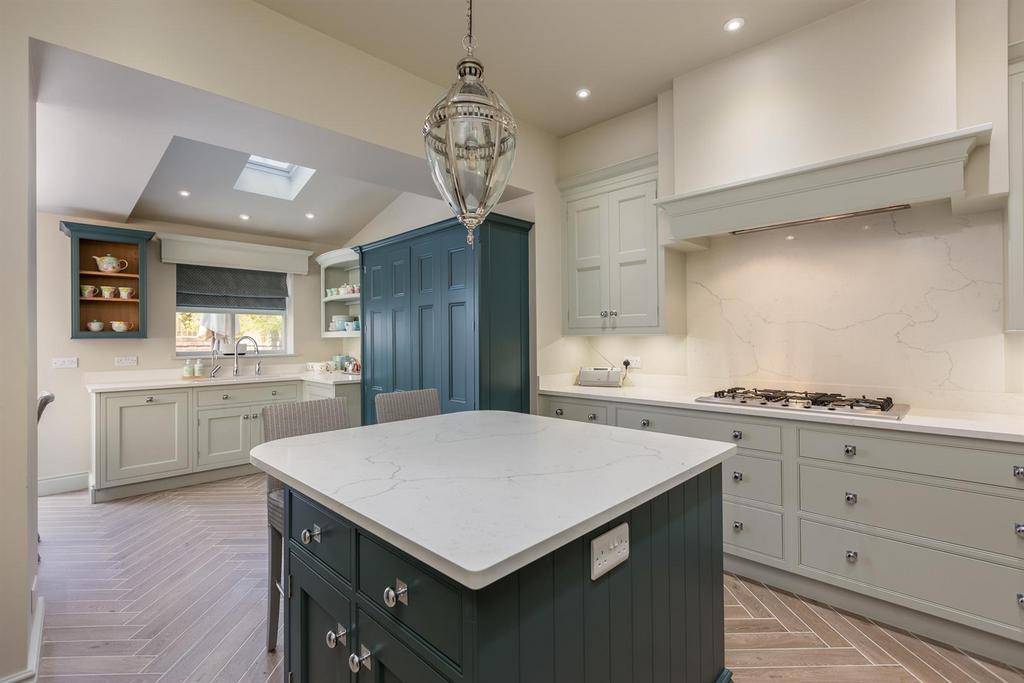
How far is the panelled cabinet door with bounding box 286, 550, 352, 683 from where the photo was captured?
4.11 feet

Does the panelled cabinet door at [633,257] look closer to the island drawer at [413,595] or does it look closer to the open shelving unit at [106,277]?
the island drawer at [413,595]

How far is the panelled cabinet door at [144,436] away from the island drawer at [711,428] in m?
3.92

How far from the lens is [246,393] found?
4.63 metres

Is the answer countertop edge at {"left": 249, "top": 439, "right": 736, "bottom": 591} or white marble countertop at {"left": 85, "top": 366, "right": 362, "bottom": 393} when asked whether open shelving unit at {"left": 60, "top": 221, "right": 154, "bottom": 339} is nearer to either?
white marble countertop at {"left": 85, "top": 366, "right": 362, "bottom": 393}

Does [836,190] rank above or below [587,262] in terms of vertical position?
above

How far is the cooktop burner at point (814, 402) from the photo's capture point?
7.49ft

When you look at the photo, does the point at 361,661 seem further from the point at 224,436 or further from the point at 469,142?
the point at 224,436

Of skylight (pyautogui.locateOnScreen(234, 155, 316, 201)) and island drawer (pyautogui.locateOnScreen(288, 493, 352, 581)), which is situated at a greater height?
skylight (pyautogui.locateOnScreen(234, 155, 316, 201))

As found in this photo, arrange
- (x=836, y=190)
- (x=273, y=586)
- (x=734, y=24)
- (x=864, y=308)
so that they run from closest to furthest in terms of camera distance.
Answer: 1. (x=273, y=586)
2. (x=836, y=190)
3. (x=734, y=24)
4. (x=864, y=308)

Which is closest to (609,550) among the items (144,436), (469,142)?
(469,142)

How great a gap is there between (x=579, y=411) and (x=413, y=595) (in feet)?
7.94

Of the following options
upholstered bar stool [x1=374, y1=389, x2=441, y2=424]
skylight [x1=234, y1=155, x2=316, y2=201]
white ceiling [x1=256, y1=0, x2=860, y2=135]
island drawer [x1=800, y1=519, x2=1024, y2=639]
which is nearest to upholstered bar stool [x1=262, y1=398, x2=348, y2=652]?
upholstered bar stool [x1=374, y1=389, x2=441, y2=424]

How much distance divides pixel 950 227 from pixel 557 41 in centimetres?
231

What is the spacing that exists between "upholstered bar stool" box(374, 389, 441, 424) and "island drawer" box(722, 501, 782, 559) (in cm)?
173
